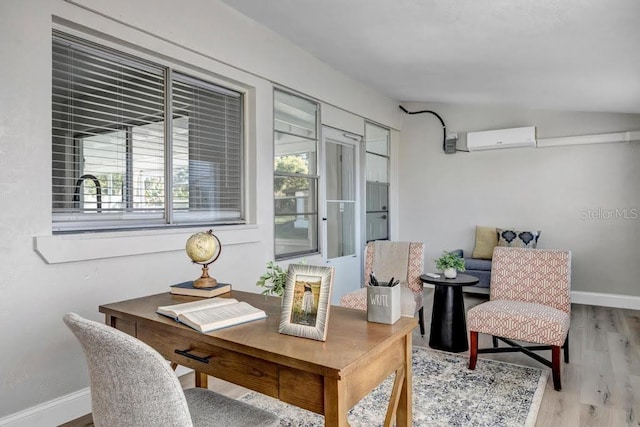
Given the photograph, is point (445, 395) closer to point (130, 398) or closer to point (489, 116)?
point (130, 398)

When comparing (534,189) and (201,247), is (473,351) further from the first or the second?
(534,189)

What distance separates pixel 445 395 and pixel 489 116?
4.10m

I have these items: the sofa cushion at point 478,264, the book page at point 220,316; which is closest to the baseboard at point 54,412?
the book page at point 220,316

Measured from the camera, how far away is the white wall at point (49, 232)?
6.63 feet

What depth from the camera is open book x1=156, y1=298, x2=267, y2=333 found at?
145 cm

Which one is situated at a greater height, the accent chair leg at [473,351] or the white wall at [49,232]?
the white wall at [49,232]

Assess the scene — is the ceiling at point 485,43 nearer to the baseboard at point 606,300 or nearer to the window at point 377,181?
the window at point 377,181

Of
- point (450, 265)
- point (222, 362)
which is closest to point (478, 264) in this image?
point (450, 265)

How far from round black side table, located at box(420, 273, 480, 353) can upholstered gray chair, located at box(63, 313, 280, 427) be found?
2.65m

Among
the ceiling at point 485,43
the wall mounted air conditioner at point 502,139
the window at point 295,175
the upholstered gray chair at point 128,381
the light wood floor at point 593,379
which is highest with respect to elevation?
the ceiling at point 485,43

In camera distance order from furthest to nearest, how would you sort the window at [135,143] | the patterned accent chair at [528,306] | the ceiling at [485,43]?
the patterned accent chair at [528,306], the ceiling at [485,43], the window at [135,143]

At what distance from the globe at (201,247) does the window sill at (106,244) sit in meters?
0.73

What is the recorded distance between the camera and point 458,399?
8.00ft

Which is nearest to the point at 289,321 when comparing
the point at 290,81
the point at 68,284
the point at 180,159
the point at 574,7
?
the point at 68,284
